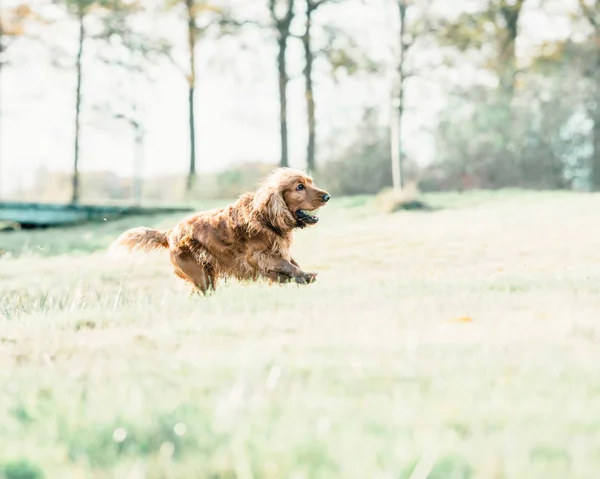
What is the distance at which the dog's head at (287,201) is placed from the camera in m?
5.66

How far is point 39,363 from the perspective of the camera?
290 centimetres

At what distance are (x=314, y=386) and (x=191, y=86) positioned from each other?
2392 centimetres

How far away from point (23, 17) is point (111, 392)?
24.3 m

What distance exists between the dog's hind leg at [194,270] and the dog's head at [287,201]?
633mm

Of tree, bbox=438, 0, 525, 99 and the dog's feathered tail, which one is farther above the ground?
tree, bbox=438, 0, 525, 99

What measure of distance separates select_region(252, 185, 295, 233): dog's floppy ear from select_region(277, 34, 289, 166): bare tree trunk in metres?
19.1

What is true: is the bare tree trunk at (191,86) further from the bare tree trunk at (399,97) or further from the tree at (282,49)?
the bare tree trunk at (399,97)

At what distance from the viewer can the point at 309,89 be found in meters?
24.2

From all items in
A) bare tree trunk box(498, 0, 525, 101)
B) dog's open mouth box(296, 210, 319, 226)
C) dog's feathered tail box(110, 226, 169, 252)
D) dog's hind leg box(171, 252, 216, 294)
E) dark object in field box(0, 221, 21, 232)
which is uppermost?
bare tree trunk box(498, 0, 525, 101)

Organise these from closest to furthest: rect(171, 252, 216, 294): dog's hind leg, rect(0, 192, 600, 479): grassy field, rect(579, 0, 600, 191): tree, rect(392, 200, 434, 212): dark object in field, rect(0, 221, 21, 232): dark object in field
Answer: rect(0, 192, 600, 479): grassy field, rect(171, 252, 216, 294): dog's hind leg, rect(392, 200, 434, 212): dark object in field, rect(0, 221, 21, 232): dark object in field, rect(579, 0, 600, 191): tree

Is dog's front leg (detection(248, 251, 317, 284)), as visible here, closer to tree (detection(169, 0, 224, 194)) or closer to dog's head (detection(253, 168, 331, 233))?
dog's head (detection(253, 168, 331, 233))

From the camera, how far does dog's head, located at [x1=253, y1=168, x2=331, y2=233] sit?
566 centimetres

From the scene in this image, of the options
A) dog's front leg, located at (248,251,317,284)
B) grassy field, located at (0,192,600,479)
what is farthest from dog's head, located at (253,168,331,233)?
grassy field, located at (0,192,600,479)

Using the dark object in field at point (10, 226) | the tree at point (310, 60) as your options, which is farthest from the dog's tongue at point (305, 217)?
the tree at point (310, 60)
